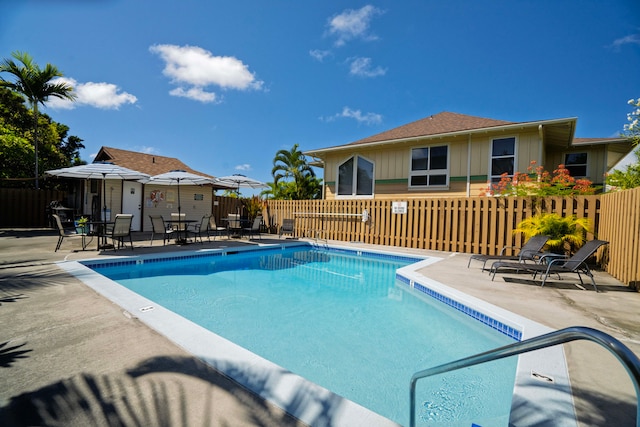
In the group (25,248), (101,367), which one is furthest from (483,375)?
(25,248)

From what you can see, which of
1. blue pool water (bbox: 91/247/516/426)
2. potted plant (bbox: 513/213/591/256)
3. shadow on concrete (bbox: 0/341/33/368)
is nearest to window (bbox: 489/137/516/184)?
potted plant (bbox: 513/213/591/256)

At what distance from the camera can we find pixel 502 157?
1095 cm

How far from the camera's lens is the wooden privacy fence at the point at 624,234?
4.86 m

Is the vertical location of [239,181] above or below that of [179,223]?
above

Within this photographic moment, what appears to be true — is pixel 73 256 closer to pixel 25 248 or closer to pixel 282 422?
pixel 25 248

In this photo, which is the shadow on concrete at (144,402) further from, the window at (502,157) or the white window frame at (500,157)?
the window at (502,157)

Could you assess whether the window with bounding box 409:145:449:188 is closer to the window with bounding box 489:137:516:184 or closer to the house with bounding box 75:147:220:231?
the window with bounding box 489:137:516:184

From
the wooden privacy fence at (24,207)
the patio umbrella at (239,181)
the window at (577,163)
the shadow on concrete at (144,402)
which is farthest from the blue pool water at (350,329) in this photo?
the wooden privacy fence at (24,207)

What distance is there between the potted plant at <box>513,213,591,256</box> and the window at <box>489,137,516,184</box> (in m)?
3.40

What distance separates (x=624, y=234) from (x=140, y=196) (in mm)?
18253

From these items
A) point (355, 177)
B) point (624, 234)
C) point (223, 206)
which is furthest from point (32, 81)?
→ point (624, 234)

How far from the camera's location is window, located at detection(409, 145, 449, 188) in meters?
12.0

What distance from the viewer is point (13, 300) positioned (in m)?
3.86

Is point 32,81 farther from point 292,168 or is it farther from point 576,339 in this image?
point 576,339
